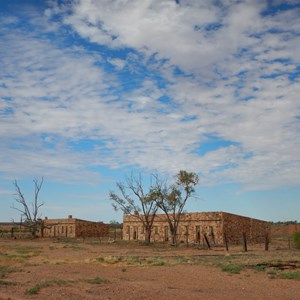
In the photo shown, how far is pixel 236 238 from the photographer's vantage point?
48.6 meters

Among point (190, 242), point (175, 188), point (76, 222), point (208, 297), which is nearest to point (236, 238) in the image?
point (190, 242)

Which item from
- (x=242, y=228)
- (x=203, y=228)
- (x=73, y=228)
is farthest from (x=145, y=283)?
(x=73, y=228)

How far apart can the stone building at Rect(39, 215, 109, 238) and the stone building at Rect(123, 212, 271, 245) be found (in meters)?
9.73

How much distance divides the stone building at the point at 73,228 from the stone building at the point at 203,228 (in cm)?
973

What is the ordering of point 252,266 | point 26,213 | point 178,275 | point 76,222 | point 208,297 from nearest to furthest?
point 208,297 → point 178,275 → point 252,266 → point 26,213 → point 76,222

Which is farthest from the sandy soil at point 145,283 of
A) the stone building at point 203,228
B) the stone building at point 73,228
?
the stone building at point 73,228

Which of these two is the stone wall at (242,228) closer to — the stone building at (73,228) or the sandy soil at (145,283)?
the stone building at (73,228)

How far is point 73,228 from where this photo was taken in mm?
61250

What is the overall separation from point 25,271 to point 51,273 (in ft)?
4.86

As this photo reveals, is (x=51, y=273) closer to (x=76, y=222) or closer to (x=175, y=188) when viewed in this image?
(x=175, y=188)

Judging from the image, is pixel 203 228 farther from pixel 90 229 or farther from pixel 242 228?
pixel 90 229

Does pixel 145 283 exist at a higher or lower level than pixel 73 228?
lower

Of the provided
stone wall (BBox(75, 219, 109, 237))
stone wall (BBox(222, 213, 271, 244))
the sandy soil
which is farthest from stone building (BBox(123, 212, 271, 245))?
the sandy soil

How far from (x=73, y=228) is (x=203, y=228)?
2238 centimetres
